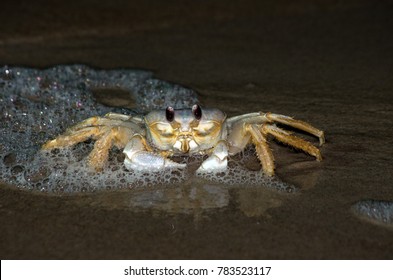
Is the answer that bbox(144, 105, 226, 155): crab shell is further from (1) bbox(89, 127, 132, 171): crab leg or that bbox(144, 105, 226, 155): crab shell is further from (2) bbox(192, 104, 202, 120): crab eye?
(1) bbox(89, 127, 132, 171): crab leg

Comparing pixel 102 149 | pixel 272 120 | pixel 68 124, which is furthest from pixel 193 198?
pixel 68 124

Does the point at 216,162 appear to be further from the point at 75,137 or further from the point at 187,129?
the point at 75,137

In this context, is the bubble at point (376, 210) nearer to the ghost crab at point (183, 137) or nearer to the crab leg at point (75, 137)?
the ghost crab at point (183, 137)

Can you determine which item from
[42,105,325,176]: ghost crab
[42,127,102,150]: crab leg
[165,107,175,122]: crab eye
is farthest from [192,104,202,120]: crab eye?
[42,127,102,150]: crab leg

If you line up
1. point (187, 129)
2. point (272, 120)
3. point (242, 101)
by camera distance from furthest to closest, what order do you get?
1. point (242, 101)
2. point (272, 120)
3. point (187, 129)

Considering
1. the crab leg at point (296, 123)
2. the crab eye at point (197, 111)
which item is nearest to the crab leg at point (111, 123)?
the crab eye at point (197, 111)

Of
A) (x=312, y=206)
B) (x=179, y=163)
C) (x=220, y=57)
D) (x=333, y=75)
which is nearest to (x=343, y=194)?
(x=312, y=206)

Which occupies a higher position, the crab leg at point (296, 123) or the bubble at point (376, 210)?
the crab leg at point (296, 123)
